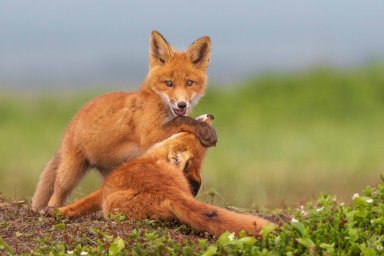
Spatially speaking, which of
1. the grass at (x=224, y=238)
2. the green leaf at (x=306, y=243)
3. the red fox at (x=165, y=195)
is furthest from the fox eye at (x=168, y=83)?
the green leaf at (x=306, y=243)

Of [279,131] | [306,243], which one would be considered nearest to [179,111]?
[306,243]

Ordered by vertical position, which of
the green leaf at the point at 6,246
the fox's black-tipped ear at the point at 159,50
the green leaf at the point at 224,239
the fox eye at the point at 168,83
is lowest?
the green leaf at the point at 6,246

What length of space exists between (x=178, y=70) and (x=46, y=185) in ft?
5.64

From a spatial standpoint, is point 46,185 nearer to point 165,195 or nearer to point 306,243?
point 165,195

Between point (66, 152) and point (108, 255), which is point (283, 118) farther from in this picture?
point (108, 255)

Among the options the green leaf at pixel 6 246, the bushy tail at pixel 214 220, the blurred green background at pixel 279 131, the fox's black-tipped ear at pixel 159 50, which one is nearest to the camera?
the green leaf at pixel 6 246

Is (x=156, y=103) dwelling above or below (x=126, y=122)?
above

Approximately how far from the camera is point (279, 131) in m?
20.9

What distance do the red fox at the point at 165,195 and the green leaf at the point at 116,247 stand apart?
65 cm

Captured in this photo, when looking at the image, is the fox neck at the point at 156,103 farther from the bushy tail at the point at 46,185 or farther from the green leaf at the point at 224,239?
the green leaf at the point at 224,239

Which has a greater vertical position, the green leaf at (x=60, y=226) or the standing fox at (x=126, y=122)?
the standing fox at (x=126, y=122)

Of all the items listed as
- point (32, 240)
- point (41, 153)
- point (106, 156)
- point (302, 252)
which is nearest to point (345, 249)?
point (302, 252)

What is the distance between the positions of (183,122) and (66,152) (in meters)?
1.32

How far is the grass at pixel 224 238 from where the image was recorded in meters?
6.85
